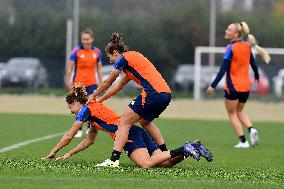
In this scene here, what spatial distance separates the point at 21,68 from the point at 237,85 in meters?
28.2

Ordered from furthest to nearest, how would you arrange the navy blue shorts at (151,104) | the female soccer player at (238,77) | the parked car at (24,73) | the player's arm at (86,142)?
the parked car at (24,73) < the female soccer player at (238,77) < the player's arm at (86,142) < the navy blue shorts at (151,104)

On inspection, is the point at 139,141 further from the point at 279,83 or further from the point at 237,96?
the point at 279,83

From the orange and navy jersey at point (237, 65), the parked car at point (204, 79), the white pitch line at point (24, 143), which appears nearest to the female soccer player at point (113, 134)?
the white pitch line at point (24, 143)

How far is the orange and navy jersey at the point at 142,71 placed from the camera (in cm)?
1263

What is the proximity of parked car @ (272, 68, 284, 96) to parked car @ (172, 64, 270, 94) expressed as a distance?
382 mm

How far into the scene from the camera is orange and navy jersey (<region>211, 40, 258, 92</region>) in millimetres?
17453

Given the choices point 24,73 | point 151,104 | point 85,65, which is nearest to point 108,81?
point 151,104

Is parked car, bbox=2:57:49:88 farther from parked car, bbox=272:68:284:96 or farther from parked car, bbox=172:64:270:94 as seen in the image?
parked car, bbox=272:68:284:96

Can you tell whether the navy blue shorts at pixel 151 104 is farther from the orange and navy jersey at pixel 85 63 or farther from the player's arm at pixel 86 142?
the orange and navy jersey at pixel 85 63

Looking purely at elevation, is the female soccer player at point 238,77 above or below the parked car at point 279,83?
above

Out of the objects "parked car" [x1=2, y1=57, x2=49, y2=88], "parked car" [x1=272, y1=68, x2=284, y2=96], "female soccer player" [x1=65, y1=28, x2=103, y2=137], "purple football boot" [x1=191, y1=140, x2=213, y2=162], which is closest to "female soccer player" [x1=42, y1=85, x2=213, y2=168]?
"purple football boot" [x1=191, y1=140, x2=213, y2=162]

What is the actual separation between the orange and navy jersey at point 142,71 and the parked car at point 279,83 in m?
26.2

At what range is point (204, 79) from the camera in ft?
130

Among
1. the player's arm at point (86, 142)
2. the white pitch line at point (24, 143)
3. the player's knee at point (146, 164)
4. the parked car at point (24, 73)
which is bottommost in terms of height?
the parked car at point (24, 73)
